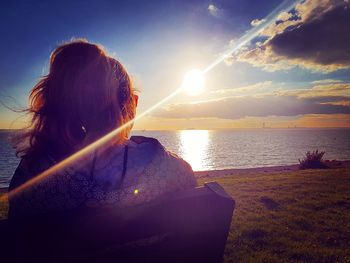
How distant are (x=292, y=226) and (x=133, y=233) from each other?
6.64 meters

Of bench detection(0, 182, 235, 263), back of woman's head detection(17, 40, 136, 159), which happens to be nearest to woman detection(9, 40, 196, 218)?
back of woman's head detection(17, 40, 136, 159)

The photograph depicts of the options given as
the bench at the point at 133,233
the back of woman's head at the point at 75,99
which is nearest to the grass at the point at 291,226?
the bench at the point at 133,233

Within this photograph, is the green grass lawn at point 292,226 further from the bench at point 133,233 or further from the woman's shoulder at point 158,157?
the woman's shoulder at point 158,157

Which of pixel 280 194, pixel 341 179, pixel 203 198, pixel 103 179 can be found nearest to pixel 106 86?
pixel 103 179

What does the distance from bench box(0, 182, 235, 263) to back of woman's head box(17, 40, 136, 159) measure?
614 millimetres

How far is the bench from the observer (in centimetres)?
159

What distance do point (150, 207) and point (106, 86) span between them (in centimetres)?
90

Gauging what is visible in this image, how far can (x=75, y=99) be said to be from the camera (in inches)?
81.4

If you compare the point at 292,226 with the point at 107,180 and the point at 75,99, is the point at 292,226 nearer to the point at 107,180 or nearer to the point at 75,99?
the point at 107,180

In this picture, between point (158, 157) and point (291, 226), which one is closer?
point (158, 157)

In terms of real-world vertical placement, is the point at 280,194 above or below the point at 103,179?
below

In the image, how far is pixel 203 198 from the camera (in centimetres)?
179

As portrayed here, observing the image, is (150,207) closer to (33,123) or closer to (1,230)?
(1,230)

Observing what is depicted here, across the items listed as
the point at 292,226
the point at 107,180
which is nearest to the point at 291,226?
the point at 292,226
